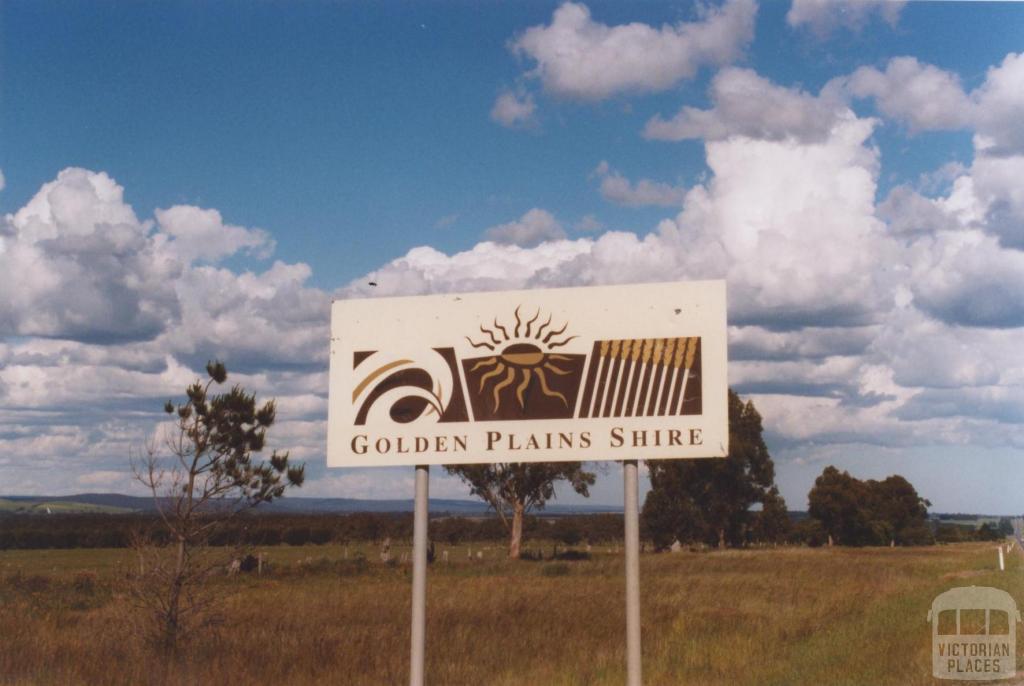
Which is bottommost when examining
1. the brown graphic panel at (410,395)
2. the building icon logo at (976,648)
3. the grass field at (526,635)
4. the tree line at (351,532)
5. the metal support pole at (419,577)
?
the tree line at (351,532)

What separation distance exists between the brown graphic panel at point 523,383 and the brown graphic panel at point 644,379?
167 millimetres

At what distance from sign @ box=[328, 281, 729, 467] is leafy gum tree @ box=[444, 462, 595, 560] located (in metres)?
39.0

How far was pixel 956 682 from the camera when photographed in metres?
9.85

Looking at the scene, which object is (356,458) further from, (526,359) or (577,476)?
(577,476)

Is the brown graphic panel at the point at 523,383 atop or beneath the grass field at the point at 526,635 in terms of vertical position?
atop

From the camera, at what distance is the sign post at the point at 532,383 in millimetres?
7926

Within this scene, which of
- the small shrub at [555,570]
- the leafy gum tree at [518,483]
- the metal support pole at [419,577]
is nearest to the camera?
the metal support pole at [419,577]

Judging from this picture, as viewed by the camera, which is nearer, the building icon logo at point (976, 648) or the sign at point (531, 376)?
the sign at point (531, 376)

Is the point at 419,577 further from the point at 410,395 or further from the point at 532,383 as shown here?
the point at 532,383

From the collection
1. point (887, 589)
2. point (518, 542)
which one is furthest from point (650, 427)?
point (518, 542)

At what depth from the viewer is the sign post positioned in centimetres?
793

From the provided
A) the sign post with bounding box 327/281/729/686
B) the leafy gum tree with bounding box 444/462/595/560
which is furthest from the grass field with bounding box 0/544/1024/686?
the leafy gum tree with bounding box 444/462/595/560

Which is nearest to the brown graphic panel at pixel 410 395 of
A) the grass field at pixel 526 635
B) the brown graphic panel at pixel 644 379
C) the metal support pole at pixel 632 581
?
the brown graphic panel at pixel 644 379

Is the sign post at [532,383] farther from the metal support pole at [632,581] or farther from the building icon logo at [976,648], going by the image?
the building icon logo at [976,648]
